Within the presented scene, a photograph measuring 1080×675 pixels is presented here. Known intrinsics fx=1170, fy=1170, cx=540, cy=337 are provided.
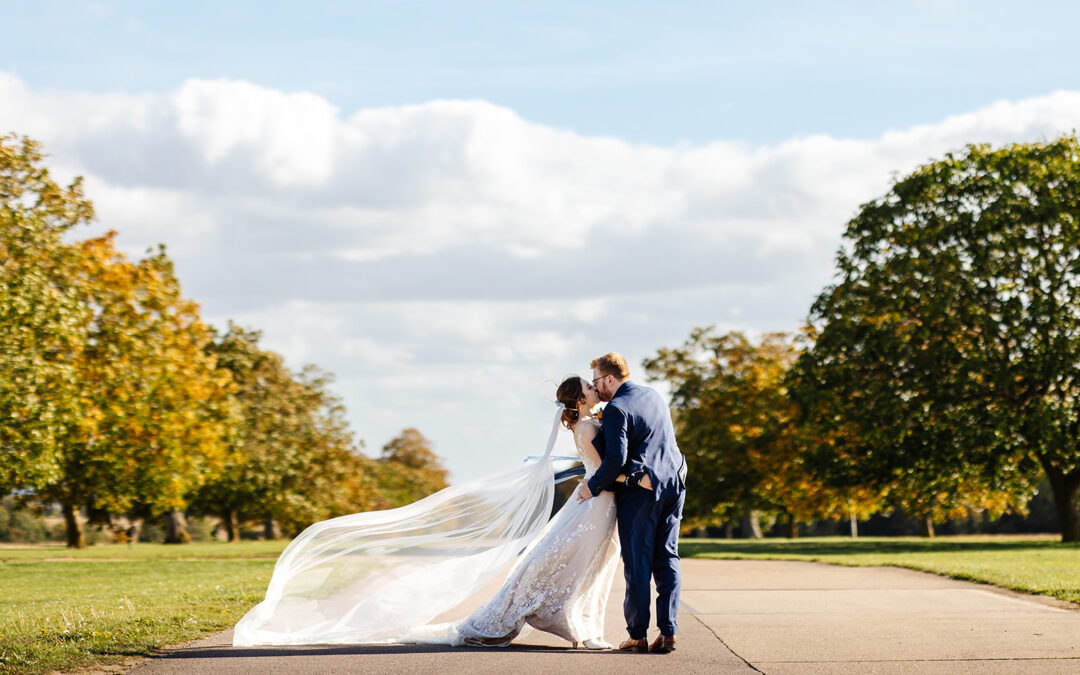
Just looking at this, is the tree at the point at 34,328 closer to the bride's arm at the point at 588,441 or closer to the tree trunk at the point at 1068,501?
the bride's arm at the point at 588,441

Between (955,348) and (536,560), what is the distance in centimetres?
2389

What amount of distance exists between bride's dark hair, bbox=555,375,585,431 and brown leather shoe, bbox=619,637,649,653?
178cm

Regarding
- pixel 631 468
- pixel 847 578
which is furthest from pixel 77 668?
pixel 847 578

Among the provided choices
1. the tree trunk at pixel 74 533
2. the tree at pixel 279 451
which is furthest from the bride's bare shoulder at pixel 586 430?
the tree trunk at pixel 74 533

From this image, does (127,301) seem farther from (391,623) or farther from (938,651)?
(938,651)

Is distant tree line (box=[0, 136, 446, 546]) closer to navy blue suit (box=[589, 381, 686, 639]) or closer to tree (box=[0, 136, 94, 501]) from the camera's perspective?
tree (box=[0, 136, 94, 501])

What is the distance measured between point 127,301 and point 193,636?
25471mm

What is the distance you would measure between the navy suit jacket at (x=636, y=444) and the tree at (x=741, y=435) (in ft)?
82.2

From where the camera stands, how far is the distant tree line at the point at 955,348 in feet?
97.6

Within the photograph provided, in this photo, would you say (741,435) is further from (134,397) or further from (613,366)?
(613,366)

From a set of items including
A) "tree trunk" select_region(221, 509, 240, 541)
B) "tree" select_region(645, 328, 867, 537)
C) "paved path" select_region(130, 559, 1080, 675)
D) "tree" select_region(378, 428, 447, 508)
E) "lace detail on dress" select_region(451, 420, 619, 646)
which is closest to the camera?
"paved path" select_region(130, 559, 1080, 675)

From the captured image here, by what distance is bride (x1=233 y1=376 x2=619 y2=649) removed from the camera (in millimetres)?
9289

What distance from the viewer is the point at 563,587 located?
9.28 metres

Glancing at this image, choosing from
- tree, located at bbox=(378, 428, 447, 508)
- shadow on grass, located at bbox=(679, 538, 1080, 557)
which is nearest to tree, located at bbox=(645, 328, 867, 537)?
shadow on grass, located at bbox=(679, 538, 1080, 557)
